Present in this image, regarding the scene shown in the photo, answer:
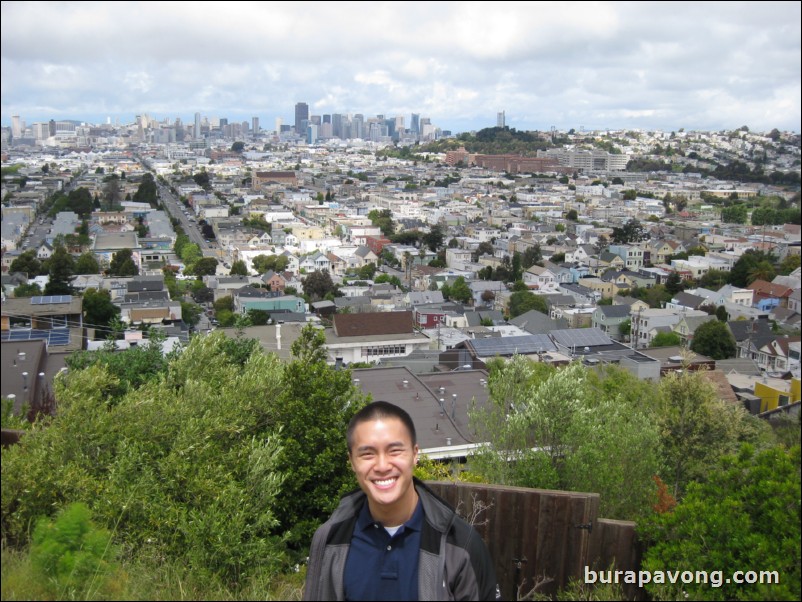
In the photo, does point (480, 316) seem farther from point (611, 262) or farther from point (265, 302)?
point (611, 262)

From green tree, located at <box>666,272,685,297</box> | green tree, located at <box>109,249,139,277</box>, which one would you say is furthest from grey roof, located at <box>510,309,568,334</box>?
green tree, located at <box>109,249,139,277</box>

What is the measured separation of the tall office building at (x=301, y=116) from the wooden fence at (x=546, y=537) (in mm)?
89605

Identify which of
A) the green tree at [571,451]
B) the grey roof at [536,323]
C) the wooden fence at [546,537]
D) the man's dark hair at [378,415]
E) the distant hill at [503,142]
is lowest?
the grey roof at [536,323]

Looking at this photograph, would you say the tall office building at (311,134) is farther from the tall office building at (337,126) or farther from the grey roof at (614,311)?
the grey roof at (614,311)

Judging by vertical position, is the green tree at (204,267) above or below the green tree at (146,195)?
below

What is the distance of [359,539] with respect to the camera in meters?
1.09

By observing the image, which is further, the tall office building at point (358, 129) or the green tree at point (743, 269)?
the tall office building at point (358, 129)

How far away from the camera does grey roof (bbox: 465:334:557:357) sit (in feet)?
33.2

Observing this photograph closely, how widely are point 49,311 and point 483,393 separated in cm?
427

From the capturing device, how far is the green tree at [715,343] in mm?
11758

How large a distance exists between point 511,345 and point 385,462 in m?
9.58

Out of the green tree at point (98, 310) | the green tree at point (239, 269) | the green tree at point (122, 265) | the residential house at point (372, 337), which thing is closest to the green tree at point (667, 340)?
the residential house at point (372, 337)

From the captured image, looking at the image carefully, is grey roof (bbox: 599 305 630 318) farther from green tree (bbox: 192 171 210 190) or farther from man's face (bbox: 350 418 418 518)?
green tree (bbox: 192 171 210 190)

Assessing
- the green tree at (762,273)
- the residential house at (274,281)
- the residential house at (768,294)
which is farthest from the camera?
the residential house at (274,281)
